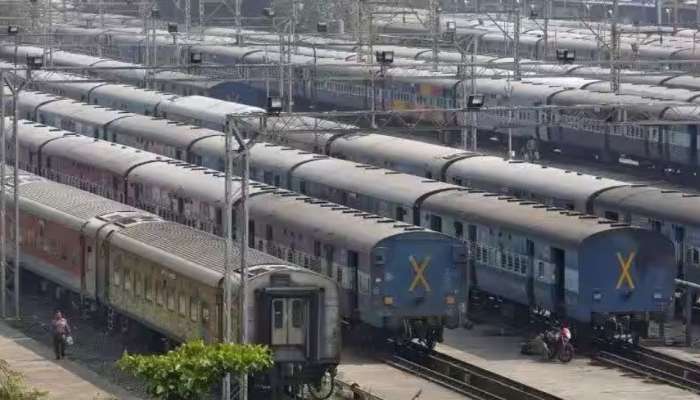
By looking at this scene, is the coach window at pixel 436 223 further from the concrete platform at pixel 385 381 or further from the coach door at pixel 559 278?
the concrete platform at pixel 385 381

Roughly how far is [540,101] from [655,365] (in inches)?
1598

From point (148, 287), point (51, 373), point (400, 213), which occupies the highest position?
point (400, 213)

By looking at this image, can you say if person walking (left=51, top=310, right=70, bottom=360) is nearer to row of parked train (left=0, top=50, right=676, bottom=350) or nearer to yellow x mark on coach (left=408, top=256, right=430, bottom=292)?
row of parked train (left=0, top=50, right=676, bottom=350)

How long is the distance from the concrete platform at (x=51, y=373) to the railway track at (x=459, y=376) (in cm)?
617

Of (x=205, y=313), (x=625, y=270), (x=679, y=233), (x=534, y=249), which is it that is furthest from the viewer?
(x=679, y=233)

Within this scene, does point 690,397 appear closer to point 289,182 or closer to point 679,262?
point 679,262

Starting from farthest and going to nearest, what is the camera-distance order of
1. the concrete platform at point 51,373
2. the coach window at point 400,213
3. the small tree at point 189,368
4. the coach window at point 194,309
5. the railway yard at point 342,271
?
the coach window at point 400,213, the concrete platform at point 51,373, the coach window at point 194,309, the railway yard at point 342,271, the small tree at point 189,368

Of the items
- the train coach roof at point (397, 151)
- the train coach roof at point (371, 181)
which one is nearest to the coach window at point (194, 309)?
the train coach roof at point (371, 181)

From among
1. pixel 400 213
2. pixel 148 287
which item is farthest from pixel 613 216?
pixel 148 287

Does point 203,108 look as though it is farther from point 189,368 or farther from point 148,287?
point 189,368

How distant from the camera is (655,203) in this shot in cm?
4947

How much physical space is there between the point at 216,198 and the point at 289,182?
6.23 m

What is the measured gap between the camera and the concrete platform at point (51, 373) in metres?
41.1

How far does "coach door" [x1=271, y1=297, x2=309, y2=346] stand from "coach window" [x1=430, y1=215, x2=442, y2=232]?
1152cm
